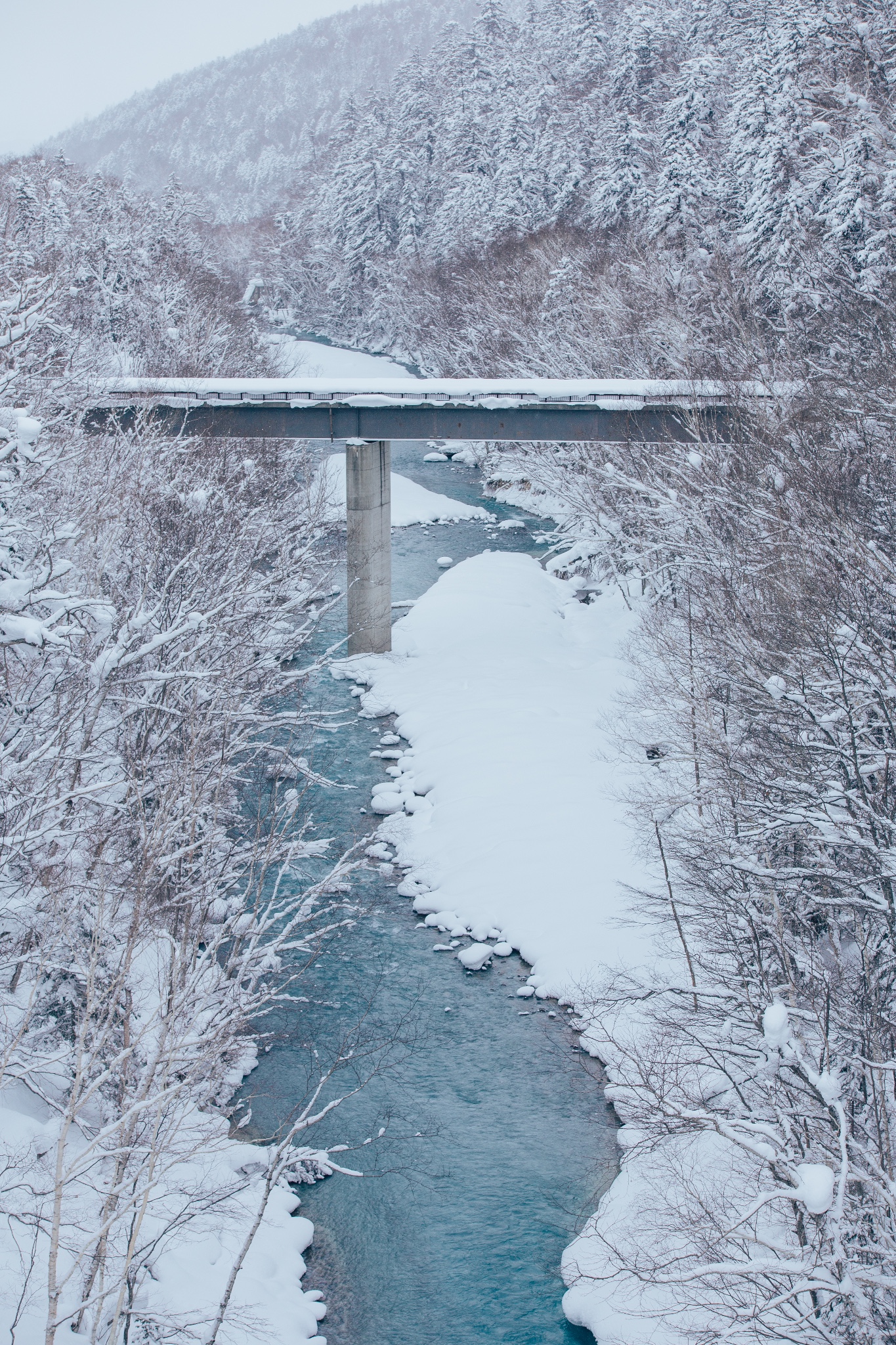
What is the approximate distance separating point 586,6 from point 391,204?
62.8 feet

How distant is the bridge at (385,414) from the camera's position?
25734mm

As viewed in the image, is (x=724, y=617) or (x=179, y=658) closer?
(x=179, y=658)

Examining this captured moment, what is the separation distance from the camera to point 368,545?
28125mm

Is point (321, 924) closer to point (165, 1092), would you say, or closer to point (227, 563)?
point (227, 563)

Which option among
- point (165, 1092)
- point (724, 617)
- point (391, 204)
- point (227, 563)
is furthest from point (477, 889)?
point (391, 204)

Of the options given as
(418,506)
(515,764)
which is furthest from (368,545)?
(418,506)

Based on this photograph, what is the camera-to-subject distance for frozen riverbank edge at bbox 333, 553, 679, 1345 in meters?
15.9

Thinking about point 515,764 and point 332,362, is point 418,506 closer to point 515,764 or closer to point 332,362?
point 515,764

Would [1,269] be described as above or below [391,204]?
below

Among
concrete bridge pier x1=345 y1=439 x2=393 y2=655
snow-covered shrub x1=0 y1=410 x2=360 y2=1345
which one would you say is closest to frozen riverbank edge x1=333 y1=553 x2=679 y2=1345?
concrete bridge pier x1=345 y1=439 x2=393 y2=655

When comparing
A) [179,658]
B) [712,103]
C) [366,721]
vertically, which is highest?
[712,103]

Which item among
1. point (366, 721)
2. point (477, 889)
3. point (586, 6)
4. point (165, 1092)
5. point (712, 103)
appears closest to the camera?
point (165, 1092)

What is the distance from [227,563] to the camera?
1986cm

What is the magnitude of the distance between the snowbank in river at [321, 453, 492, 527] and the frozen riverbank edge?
8.22 meters
